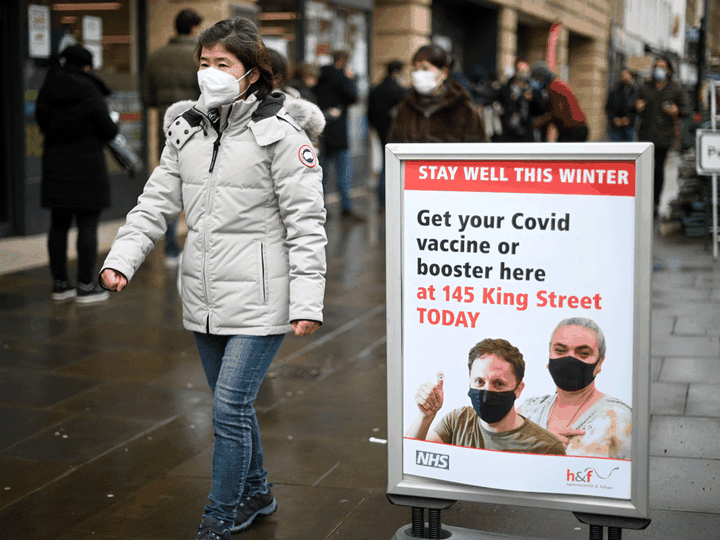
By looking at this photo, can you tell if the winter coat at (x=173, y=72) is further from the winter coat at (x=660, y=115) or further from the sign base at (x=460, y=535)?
the sign base at (x=460, y=535)

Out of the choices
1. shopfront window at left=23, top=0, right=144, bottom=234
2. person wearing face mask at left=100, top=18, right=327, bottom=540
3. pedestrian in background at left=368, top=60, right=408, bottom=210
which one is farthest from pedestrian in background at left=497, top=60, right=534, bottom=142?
person wearing face mask at left=100, top=18, right=327, bottom=540

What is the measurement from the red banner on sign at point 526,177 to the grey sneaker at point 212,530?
50.1 inches

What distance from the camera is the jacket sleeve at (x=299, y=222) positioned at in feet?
10.5

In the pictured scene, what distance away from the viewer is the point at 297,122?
3.33m

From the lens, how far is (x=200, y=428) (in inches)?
186

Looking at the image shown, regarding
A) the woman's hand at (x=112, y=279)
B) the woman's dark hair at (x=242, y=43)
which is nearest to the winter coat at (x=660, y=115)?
the woman's dark hair at (x=242, y=43)

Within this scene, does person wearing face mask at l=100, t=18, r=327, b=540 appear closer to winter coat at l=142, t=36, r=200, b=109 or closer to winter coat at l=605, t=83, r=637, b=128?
winter coat at l=142, t=36, r=200, b=109

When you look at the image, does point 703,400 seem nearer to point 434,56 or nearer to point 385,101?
point 434,56

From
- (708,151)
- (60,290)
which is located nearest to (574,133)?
(708,151)

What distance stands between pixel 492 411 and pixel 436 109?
13.7 feet

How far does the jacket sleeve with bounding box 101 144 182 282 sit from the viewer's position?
3342mm

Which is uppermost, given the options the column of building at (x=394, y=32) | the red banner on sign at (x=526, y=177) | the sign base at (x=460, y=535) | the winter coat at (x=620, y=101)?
the column of building at (x=394, y=32)

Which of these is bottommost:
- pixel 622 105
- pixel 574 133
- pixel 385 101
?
pixel 574 133

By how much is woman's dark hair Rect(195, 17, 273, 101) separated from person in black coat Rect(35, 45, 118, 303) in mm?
4181
